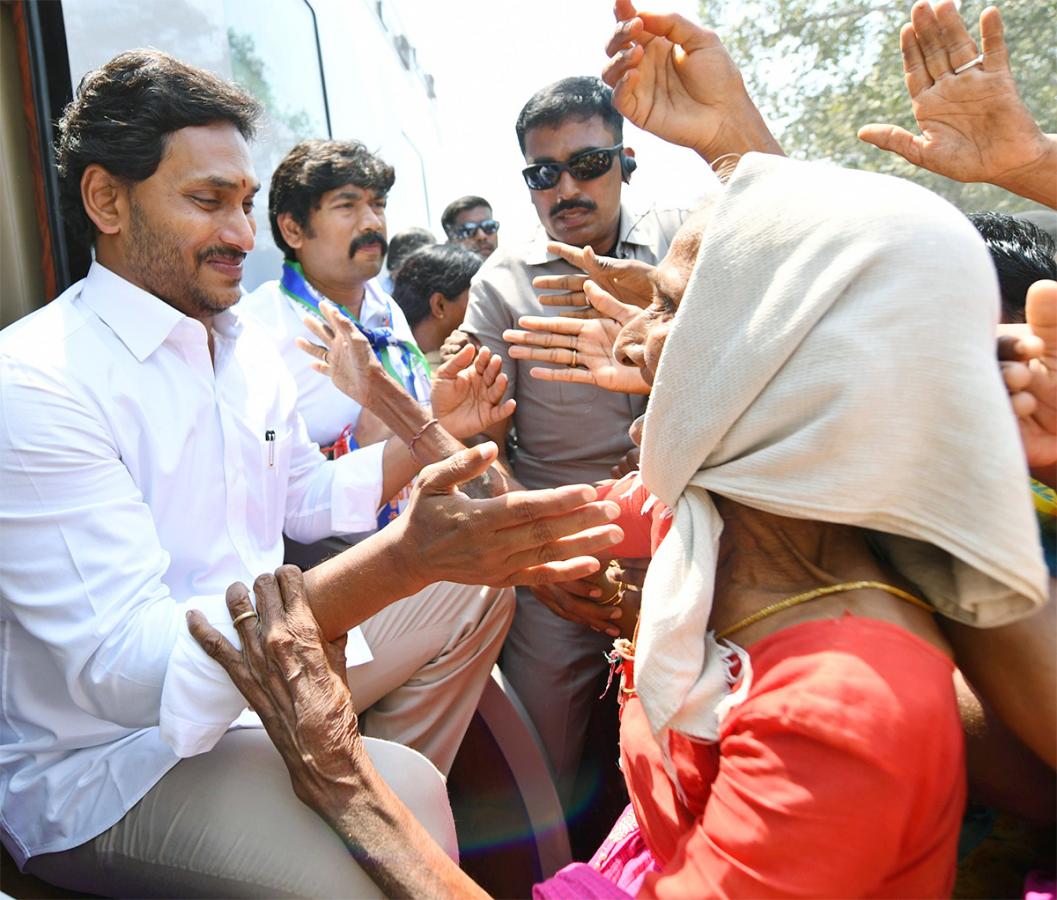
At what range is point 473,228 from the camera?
19.5ft

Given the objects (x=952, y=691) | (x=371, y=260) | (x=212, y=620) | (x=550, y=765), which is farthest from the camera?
(x=371, y=260)

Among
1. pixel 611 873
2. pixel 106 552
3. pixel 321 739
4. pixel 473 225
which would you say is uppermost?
pixel 473 225

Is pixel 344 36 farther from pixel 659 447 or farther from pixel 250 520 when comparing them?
pixel 659 447

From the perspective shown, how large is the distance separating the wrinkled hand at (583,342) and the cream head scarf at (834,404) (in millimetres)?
909

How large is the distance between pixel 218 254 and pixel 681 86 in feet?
4.28

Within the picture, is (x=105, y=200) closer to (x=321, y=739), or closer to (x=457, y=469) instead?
(x=457, y=469)

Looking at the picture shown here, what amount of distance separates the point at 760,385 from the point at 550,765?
2.00 metres

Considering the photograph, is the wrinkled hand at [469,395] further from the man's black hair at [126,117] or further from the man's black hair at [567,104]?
the man's black hair at [567,104]

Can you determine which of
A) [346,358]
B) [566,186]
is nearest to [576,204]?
[566,186]

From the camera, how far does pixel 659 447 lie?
1.22 metres

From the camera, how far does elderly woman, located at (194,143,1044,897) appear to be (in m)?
0.99

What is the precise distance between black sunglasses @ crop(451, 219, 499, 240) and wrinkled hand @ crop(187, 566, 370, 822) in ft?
15.2

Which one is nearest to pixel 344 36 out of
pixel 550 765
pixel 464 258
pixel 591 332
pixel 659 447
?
pixel 464 258

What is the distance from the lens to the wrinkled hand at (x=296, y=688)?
1.54 meters
